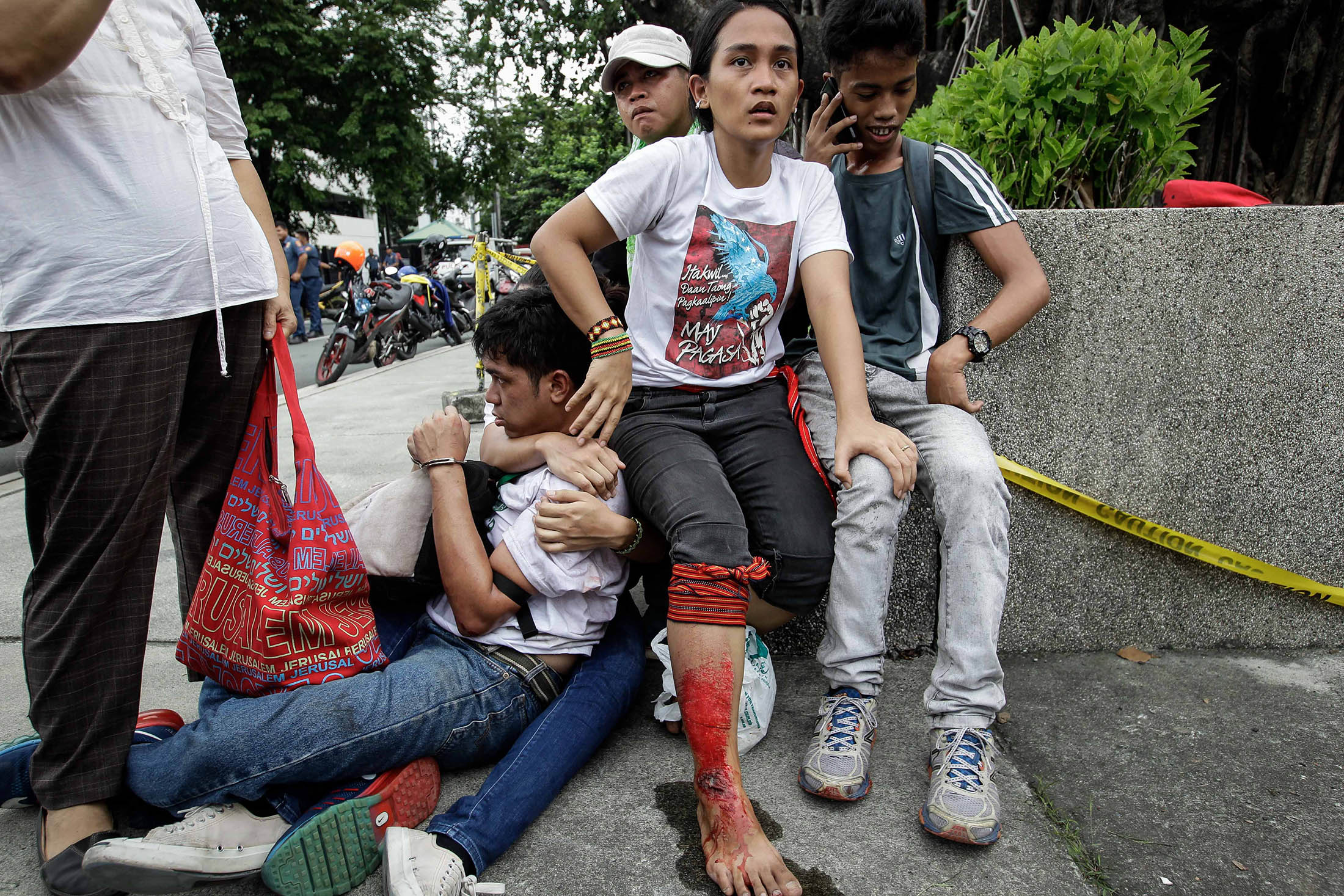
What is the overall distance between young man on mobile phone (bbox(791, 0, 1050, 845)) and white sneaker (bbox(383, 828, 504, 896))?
0.74 m

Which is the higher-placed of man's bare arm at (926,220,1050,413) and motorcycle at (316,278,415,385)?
man's bare arm at (926,220,1050,413)

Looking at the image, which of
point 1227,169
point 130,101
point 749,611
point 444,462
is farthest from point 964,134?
point 1227,169

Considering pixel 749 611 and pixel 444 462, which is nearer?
pixel 444 462

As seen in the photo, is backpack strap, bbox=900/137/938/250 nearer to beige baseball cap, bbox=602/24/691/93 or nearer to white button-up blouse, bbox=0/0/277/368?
beige baseball cap, bbox=602/24/691/93

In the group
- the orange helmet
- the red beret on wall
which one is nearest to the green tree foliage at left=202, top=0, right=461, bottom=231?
the orange helmet

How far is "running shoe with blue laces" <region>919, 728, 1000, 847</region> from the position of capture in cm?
167

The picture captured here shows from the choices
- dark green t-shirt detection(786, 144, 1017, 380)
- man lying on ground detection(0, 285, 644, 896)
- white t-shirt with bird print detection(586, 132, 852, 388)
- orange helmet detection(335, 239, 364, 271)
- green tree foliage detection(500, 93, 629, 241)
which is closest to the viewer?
man lying on ground detection(0, 285, 644, 896)

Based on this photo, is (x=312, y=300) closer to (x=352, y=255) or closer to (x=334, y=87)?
(x=352, y=255)

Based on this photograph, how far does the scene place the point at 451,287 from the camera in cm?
1711

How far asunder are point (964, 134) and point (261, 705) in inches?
103

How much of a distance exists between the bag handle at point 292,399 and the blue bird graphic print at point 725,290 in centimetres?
89

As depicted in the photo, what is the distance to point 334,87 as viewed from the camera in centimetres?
2205

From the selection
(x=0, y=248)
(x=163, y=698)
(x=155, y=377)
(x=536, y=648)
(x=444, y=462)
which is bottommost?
(x=163, y=698)

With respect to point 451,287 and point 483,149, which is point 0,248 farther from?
point 483,149
